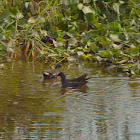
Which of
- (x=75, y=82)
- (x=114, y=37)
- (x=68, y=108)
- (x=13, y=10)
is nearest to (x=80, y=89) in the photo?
(x=75, y=82)

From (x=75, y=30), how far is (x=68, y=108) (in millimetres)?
7337

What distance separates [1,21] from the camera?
14.1 meters

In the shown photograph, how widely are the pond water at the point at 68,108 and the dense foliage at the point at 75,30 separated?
1.41 meters

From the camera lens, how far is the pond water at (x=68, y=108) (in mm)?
6039

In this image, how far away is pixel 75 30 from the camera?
48.0 ft

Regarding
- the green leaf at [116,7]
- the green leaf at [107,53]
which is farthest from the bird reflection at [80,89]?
the green leaf at [116,7]

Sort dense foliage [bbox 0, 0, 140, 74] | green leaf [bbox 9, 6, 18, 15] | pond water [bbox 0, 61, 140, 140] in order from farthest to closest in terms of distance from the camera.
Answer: green leaf [bbox 9, 6, 18, 15] → dense foliage [bbox 0, 0, 140, 74] → pond water [bbox 0, 61, 140, 140]

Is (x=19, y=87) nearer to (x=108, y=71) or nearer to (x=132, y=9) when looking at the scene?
(x=108, y=71)

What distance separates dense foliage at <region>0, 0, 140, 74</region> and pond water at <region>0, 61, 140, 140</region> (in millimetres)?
1413

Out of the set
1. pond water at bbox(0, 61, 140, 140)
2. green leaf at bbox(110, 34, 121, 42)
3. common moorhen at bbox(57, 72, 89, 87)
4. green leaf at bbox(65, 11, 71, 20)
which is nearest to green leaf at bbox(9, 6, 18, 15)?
green leaf at bbox(65, 11, 71, 20)

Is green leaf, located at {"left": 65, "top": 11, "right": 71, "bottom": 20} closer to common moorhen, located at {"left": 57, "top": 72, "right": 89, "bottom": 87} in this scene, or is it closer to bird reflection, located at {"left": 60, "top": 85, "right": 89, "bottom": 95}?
common moorhen, located at {"left": 57, "top": 72, "right": 89, "bottom": 87}

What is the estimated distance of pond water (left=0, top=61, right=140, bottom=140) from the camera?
238 inches

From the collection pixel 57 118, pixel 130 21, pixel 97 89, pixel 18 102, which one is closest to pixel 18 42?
pixel 130 21

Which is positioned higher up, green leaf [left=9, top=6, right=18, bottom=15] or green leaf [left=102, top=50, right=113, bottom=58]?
green leaf [left=9, top=6, right=18, bottom=15]
